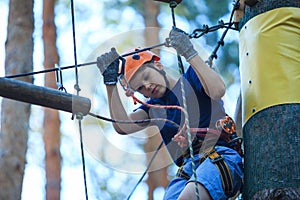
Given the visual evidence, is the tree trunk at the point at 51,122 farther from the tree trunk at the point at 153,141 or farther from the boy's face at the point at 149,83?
the boy's face at the point at 149,83

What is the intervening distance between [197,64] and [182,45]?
95 millimetres

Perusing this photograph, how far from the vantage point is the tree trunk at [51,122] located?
725cm

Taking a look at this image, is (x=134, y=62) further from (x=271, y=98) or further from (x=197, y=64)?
(x=271, y=98)

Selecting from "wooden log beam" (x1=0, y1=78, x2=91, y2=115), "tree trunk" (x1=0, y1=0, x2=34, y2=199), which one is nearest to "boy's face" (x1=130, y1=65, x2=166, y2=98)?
"wooden log beam" (x1=0, y1=78, x2=91, y2=115)

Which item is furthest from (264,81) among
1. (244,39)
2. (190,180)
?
(190,180)

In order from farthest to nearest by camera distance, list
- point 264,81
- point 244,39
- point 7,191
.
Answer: point 7,191 < point 244,39 < point 264,81

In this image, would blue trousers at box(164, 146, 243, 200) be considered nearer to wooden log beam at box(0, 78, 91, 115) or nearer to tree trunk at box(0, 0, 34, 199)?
wooden log beam at box(0, 78, 91, 115)

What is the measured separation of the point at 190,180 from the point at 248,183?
9.0 inches

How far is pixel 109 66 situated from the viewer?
2.87m

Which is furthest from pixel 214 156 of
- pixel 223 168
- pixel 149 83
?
pixel 149 83

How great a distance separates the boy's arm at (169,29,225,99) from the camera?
2.63 metres

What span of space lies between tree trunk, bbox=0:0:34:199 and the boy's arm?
209cm

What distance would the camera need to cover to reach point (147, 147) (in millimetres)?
7461

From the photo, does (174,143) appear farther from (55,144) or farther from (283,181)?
(55,144)
